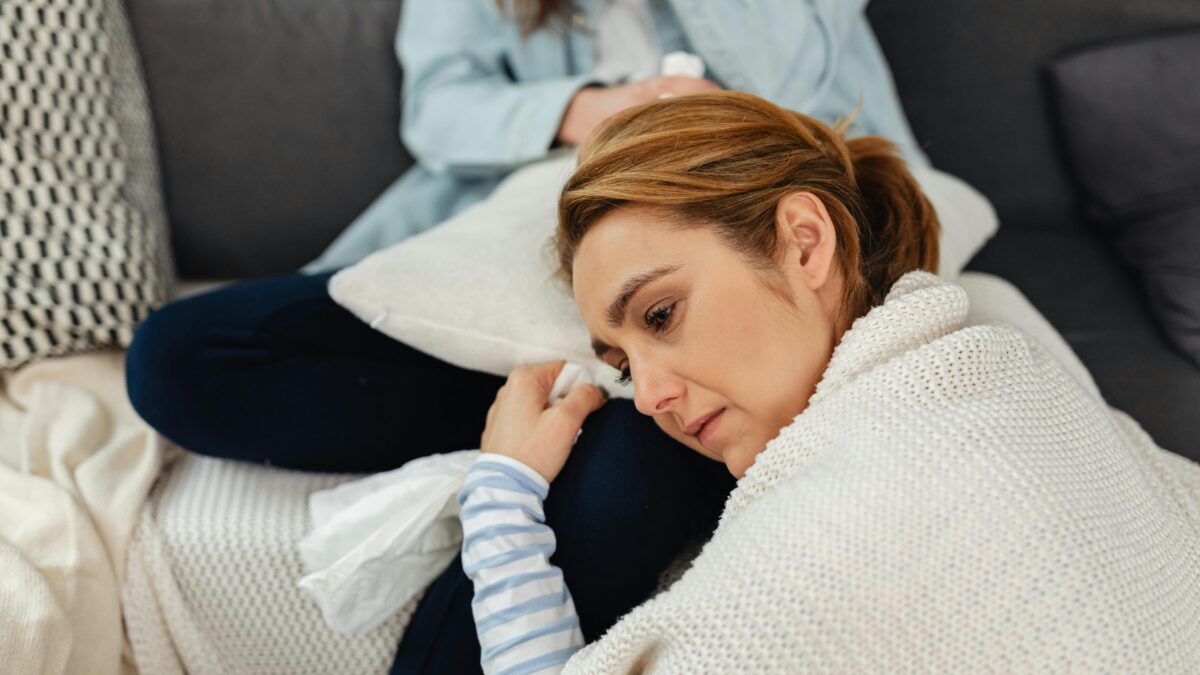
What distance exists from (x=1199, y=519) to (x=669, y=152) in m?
0.54

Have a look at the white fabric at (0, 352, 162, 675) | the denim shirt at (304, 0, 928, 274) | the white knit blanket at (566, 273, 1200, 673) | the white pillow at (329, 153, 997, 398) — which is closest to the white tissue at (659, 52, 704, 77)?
the denim shirt at (304, 0, 928, 274)

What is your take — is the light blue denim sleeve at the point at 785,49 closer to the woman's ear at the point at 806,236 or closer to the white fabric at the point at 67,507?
the woman's ear at the point at 806,236

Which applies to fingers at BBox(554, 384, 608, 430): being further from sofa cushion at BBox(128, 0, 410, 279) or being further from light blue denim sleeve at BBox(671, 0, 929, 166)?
sofa cushion at BBox(128, 0, 410, 279)

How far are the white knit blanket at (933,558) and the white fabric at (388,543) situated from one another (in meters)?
0.25

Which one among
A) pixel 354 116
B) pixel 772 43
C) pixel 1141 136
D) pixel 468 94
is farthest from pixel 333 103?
pixel 1141 136

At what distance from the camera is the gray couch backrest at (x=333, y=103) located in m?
1.35

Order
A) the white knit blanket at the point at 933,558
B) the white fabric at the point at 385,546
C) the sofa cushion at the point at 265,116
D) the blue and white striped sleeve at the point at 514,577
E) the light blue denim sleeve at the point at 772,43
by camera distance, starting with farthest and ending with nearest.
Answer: the sofa cushion at the point at 265,116 < the light blue denim sleeve at the point at 772,43 < the white fabric at the point at 385,546 < the blue and white striped sleeve at the point at 514,577 < the white knit blanket at the point at 933,558

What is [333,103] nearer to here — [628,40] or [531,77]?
[531,77]

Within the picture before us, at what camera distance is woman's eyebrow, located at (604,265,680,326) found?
752mm

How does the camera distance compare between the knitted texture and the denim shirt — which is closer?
the knitted texture

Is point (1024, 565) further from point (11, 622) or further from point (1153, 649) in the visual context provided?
point (11, 622)

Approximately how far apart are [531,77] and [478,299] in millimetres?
514

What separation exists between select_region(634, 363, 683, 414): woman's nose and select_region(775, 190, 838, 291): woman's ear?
0.45 ft

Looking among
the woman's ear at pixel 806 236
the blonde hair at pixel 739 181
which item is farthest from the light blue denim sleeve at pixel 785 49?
the woman's ear at pixel 806 236
